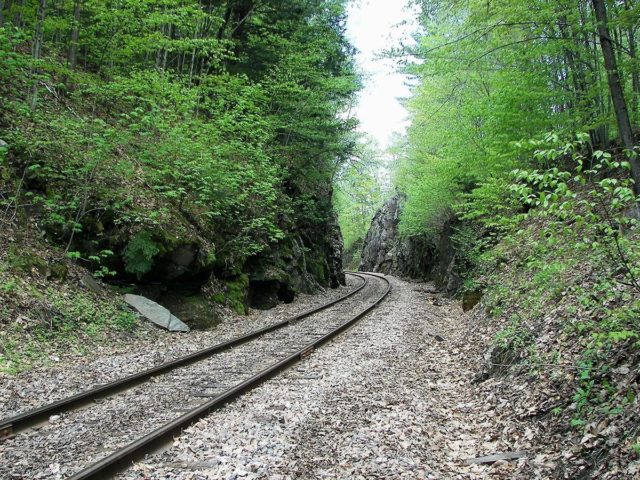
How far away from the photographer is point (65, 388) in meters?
6.25

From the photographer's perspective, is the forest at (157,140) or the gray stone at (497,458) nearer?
the gray stone at (497,458)

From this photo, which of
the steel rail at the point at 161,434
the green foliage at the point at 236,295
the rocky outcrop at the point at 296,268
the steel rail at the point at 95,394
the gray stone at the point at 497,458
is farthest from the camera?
the rocky outcrop at the point at 296,268

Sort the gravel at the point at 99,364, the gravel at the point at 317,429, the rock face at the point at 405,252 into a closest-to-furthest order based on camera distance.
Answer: the gravel at the point at 317,429 < the gravel at the point at 99,364 < the rock face at the point at 405,252

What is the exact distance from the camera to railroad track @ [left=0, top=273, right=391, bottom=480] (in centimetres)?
426

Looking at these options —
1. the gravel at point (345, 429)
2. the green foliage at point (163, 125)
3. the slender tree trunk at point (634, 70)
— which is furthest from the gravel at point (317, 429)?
the slender tree trunk at point (634, 70)

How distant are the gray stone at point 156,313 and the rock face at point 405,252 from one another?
530 inches

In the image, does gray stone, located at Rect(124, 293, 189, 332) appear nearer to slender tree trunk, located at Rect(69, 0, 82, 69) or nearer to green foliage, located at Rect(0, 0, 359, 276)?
green foliage, located at Rect(0, 0, 359, 276)

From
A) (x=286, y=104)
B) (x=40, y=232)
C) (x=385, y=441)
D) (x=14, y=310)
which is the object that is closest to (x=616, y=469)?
(x=385, y=441)

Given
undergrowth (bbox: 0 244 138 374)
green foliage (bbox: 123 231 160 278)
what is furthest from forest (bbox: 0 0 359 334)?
undergrowth (bbox: 0 244 138 374)

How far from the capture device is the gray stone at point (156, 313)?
10.3 meters

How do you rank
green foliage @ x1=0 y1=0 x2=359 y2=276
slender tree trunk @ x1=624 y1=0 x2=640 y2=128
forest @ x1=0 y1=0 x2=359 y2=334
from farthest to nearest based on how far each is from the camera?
green foliage @ x1=0 y1=0 x2=359 y2=276 → forest @ x1=0 y1=0 x2=359 y2=334 → slender tree trunk @ x1=624 y1=0 x2=640 y2=128

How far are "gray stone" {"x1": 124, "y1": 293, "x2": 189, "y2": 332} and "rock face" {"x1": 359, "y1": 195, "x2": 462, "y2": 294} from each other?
13.5m

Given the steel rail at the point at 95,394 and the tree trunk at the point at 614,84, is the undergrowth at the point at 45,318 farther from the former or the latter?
the tree trunk at the point at 614,84

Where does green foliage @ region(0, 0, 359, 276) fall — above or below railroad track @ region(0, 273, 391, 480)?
above
